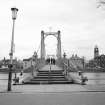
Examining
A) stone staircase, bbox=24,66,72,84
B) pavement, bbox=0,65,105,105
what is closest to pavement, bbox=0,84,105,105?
pavement, bbox=0,65,105,105

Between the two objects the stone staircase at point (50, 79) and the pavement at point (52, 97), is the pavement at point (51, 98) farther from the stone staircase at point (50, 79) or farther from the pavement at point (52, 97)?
the stone staircase at point (50, 79)

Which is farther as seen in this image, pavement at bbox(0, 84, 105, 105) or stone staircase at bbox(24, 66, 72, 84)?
stone staircase at bbox(24, 66, 72, 84)

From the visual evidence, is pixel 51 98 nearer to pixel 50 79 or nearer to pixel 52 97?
pixel 52 97

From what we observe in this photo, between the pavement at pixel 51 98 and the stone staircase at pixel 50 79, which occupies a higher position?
the stone staircase at pixel 50 79

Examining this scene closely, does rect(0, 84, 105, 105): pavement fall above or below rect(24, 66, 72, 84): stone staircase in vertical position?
below

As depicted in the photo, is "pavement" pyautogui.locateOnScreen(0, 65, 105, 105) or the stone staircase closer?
"pavement" pyautogui.locateOnScreen(0, 65, 105, 105)

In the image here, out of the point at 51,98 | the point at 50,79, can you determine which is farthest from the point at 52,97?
the point at 50,79

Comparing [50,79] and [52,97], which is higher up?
[50,79]

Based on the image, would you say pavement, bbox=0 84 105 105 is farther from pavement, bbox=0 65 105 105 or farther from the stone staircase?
the stone staircase

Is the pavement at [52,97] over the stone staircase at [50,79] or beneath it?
beneath

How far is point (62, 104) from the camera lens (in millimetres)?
7691

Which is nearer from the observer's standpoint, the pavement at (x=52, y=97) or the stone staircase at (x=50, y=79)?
the pavement at (x=52, y=97)

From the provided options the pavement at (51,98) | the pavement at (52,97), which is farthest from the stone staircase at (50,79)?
the pavement at (51,98)

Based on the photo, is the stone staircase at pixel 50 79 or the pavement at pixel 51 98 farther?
the stone staircase at pixel 50 79
